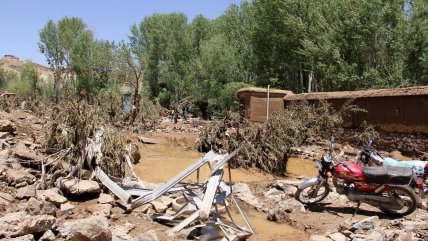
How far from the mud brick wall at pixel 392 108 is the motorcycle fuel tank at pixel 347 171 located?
5.77 metres

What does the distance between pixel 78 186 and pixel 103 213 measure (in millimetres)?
903

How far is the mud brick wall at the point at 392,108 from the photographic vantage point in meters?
12.0

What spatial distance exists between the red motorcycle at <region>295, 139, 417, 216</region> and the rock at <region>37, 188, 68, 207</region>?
13.2 ft

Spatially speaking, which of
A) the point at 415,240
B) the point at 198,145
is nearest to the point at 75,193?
the point at 415,240

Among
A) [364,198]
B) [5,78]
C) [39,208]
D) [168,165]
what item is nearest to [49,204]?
[39,208]

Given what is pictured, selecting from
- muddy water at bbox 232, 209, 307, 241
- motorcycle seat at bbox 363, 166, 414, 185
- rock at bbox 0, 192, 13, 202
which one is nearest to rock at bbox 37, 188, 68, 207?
rock at bbox 0, 192, 13, 202

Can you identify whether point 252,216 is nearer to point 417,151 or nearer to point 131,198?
point 131,198

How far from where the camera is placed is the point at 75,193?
21.1 feet

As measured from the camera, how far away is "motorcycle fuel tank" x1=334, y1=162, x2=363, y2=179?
7211 millimetres

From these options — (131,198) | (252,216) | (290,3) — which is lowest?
(252,216)

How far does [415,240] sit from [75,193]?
16.0 ft

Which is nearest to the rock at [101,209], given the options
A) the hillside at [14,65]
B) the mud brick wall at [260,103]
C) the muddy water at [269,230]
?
the muddy water at [269,230]

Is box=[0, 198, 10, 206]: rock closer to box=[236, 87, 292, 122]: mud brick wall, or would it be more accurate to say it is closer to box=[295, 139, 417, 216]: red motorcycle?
box=[295, 139, 417, 216]: red motorcycle

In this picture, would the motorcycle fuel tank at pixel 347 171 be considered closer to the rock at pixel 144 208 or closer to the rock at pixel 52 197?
the rock at pixel 144 208
